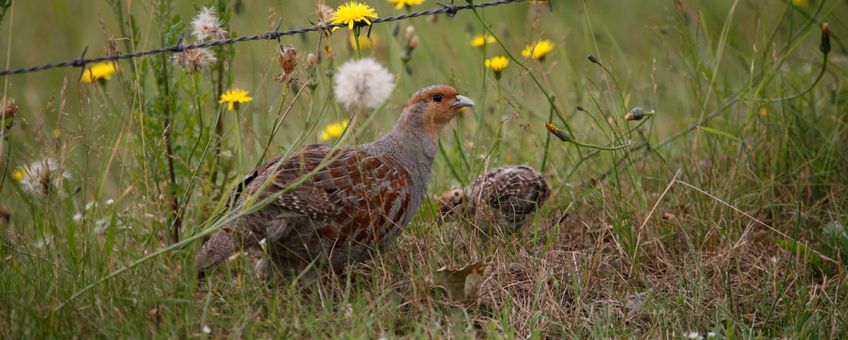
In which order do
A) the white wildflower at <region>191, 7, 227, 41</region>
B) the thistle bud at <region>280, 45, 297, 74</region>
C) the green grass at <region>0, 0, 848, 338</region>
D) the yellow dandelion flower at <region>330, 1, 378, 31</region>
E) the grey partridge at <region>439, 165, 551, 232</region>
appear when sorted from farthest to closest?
the grey partridge at <region>439, 165, 551, 232</region>, the white wildflower at <region>191, 7, 227, 41</region>, the yellow dandelion flower at <region>330, 1, 378, 31</region>, the thistle bud at <region>280, 45, 297, 74</region>, the green grass at <region>0, 0, 848, 338</region>

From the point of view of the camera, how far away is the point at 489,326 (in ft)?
12.1

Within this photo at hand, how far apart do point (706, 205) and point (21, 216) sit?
3571 mm

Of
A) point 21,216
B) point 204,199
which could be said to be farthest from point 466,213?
point 21,216

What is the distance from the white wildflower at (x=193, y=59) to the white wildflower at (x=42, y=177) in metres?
0.68

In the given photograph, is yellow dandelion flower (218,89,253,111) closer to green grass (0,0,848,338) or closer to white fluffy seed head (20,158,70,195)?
green grass (0,0,848,338)

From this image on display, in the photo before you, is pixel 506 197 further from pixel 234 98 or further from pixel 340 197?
pixel 234 98

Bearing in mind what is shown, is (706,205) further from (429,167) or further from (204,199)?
(204,199)

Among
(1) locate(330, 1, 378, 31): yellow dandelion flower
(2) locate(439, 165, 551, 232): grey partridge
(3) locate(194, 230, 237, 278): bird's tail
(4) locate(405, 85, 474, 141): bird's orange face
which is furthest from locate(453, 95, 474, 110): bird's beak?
(3) locate(194, 230, 237, 278): bird's tail

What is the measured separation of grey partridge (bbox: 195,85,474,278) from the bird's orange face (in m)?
0.26

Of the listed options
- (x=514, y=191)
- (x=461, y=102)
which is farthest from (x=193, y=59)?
(x=514, y=191)

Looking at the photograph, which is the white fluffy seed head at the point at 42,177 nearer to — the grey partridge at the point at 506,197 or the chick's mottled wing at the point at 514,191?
the grey partridge at the point at 506,197

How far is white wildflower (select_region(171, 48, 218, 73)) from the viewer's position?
13.3 feet

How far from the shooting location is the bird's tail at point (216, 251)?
13.5ft

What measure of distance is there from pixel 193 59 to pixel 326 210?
861 mm
